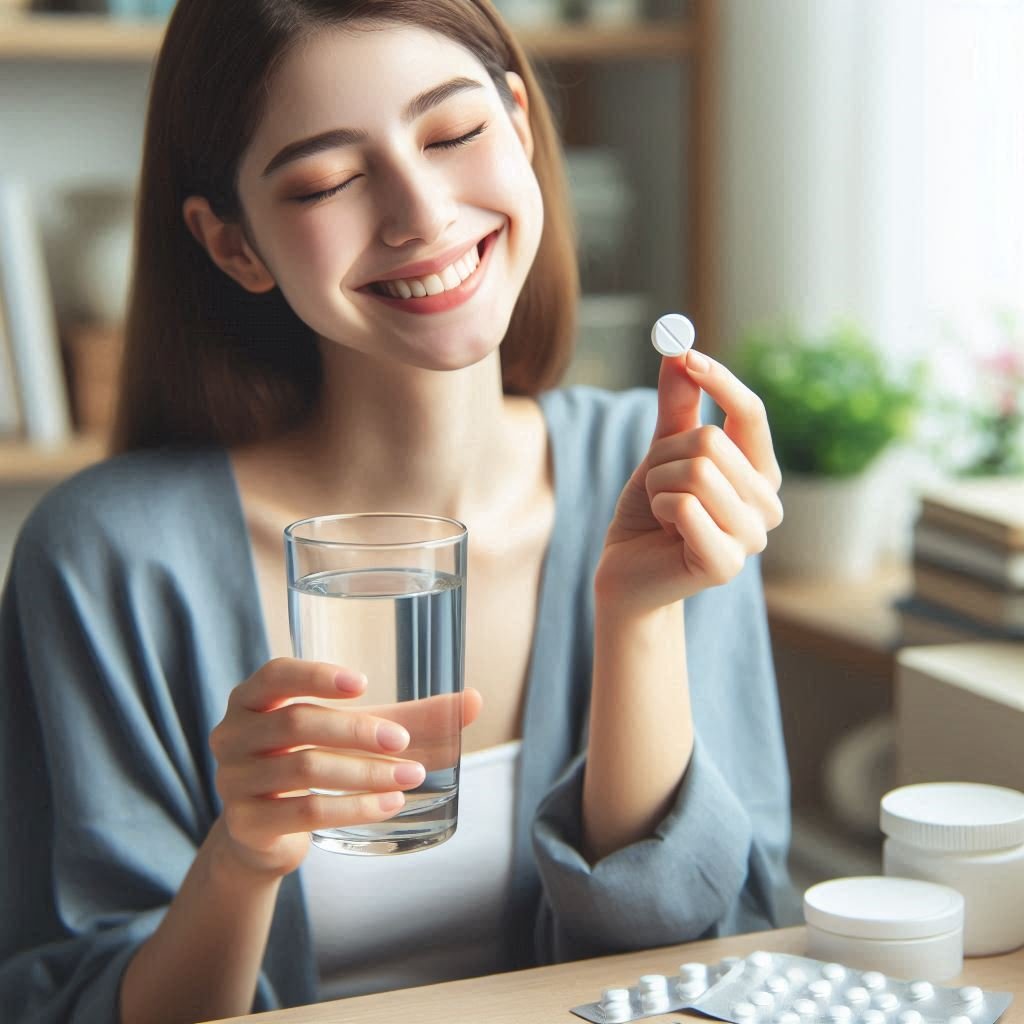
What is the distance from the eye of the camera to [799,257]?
2.37 meters

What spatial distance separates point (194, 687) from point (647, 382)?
159cm

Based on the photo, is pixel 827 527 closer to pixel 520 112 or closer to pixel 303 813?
pixel 520 112

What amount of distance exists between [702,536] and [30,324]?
1491mm

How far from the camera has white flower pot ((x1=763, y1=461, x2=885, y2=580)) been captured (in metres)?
2.13

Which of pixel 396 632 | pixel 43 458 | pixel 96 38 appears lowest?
pixel 43 458

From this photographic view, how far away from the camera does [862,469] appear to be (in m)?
2.12

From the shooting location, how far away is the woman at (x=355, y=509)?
3.16ft

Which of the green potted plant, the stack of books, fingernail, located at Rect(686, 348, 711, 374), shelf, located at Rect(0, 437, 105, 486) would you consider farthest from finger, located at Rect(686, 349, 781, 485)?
shelf, located at Rect(0, 437, 105, 486)

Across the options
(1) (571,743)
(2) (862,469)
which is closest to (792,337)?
(2) (862,469)

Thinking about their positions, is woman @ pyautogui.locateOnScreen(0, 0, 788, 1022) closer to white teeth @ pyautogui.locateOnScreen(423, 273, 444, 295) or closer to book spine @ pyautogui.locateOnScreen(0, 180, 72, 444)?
white teeth @ pyautogui.locateOnScreen(423, 273, 444, 295)

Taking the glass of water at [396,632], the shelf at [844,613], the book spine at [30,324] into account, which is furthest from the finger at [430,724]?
the book spine at [30,324]

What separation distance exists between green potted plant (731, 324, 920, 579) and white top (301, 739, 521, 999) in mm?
1011

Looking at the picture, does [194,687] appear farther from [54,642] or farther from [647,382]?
[647,382]

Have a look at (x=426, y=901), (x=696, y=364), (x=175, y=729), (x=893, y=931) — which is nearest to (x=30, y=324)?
(x=175, y=729)
